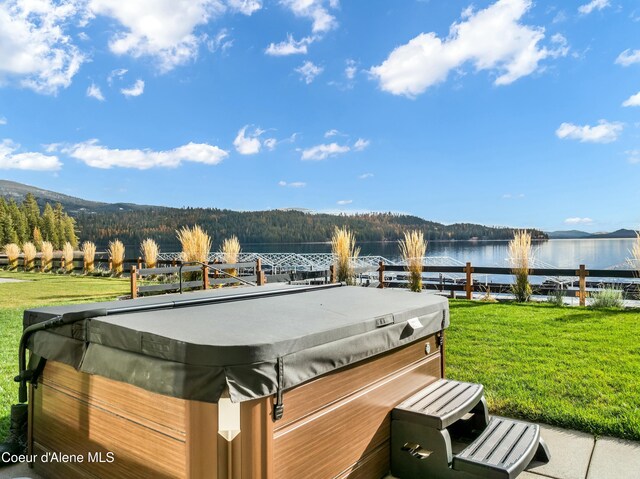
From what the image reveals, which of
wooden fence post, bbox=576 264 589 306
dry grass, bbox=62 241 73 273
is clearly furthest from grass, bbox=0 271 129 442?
wooden fence post, bbox=576 264 589 306

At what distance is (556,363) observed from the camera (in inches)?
154

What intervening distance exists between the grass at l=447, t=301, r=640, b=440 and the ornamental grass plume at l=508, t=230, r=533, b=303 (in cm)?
127

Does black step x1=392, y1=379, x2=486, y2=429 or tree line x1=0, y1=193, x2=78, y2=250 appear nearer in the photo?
black step x1=392, y1=379, x2=486, y2=429

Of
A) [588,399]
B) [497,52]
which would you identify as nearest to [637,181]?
[497,52]

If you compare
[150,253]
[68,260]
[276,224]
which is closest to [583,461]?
[150,253]

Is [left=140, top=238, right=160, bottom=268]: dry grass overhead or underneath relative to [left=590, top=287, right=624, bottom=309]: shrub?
overhead

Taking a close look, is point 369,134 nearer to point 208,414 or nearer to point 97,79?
point 97,79

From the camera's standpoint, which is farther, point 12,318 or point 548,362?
point 12,318

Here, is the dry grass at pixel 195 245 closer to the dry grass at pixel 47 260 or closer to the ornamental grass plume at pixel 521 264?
the ornamental grass plume at pixel 521 264

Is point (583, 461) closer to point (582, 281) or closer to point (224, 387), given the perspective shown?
point (224, 387)

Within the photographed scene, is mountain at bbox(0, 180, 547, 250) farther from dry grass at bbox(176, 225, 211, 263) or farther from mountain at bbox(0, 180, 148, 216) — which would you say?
mountain at bbox(0, 180, 148, 216)

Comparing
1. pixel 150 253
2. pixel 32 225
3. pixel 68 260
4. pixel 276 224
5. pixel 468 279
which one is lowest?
pixel 468 279

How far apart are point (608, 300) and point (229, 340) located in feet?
25.0

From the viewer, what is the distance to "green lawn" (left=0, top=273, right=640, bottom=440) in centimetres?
279
